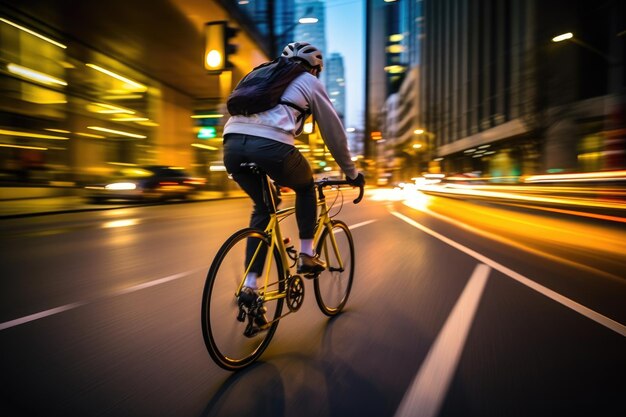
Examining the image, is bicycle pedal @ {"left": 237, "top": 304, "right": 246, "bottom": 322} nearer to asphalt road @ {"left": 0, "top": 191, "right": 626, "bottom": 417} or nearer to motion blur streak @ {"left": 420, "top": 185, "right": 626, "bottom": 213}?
asphalt road @ {"left": 0, "top": 191, "right": 626, "bottom": 417}

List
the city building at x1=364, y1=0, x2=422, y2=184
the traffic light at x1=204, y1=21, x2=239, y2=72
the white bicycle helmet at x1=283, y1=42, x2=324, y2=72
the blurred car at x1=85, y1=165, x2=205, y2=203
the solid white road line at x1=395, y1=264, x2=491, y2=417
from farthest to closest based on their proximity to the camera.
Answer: the city building at x1=364, y1=0, x2=422, y2=184 → the blurred car at x1=85, y1=165, x2=205, y2=203 → the traffic light at x1=204, y1=21, x2=239, y2=72 → the white bicycle helmet at x1=283, y1=42, x2=324, y2=72 → the solid white road line at x1=395, y1=264, x2=491, y2=417

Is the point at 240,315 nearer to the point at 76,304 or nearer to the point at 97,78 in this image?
the point at 76,304

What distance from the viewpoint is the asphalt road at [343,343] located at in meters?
2.21

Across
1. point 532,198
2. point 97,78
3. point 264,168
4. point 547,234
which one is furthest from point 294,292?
point 97,78

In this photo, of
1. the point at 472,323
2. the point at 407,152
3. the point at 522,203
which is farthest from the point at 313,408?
the point at 407,152

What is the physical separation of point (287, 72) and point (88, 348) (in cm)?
211

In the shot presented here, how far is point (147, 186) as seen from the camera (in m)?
17.3

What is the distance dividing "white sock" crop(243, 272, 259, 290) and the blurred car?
15.4m

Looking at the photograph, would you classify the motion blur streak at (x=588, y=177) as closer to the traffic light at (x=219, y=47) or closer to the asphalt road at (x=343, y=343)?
the asphalt road at (x=343, y=343)

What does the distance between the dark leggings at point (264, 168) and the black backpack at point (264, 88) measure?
0.56 feet

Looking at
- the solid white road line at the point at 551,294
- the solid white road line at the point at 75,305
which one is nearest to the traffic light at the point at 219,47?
the solid white road line at the point at 551,294

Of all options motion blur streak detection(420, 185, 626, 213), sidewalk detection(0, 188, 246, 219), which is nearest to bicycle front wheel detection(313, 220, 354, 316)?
motion blur streak detection(420, 185, 626, 213)

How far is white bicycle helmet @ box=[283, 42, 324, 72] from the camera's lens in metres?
2.86

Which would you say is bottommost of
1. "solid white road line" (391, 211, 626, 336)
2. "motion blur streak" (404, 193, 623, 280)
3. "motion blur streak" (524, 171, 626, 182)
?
"motion blur streak" (404, 193, 623, 280)
